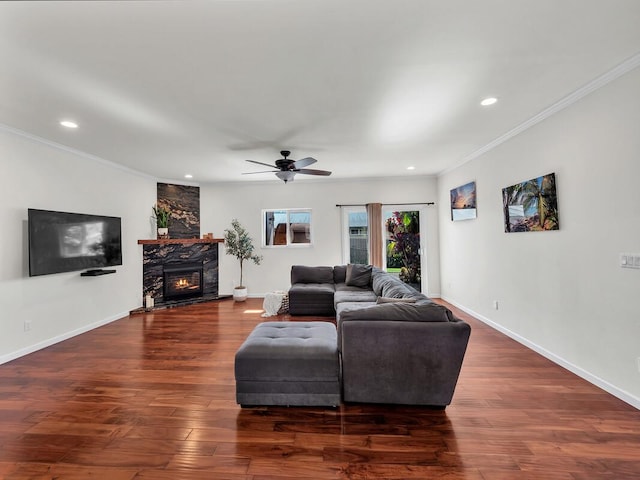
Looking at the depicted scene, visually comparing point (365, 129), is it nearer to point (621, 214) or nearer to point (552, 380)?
point (621, 214)

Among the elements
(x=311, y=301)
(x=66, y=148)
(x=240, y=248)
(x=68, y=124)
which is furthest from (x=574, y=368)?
(x=66, y=148)

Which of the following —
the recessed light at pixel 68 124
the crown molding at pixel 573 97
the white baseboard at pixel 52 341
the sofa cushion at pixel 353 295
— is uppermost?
the recessed light at pixel 68 124

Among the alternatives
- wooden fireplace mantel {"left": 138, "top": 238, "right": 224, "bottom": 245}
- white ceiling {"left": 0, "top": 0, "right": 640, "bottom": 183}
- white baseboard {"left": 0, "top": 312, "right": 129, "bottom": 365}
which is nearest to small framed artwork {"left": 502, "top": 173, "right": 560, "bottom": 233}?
white ceiling {"left": 0, "top": 0, "right": 640, "bottom": 183}

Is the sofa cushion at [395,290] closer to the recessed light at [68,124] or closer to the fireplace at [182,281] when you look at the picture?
the recessed light at [68,124]

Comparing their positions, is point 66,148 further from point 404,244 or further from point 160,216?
point 404,244

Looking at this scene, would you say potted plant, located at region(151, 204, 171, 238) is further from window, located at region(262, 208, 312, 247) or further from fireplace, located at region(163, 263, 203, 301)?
window, located at region(262, 208, 312, 247)

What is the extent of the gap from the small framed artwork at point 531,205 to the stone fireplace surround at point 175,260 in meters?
5.67

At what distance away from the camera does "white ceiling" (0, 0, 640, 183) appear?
1668mm

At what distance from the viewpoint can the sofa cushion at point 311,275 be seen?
5645 millimetres

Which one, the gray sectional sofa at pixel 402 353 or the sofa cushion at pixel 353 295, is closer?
the gray sectional sofa at pixel 402 353

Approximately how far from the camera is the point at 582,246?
2.71 m

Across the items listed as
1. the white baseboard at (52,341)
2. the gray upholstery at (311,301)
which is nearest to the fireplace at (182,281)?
the white baseboard at (52,341)

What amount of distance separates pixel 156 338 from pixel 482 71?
15.9ft

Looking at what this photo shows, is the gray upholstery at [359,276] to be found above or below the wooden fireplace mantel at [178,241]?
below
